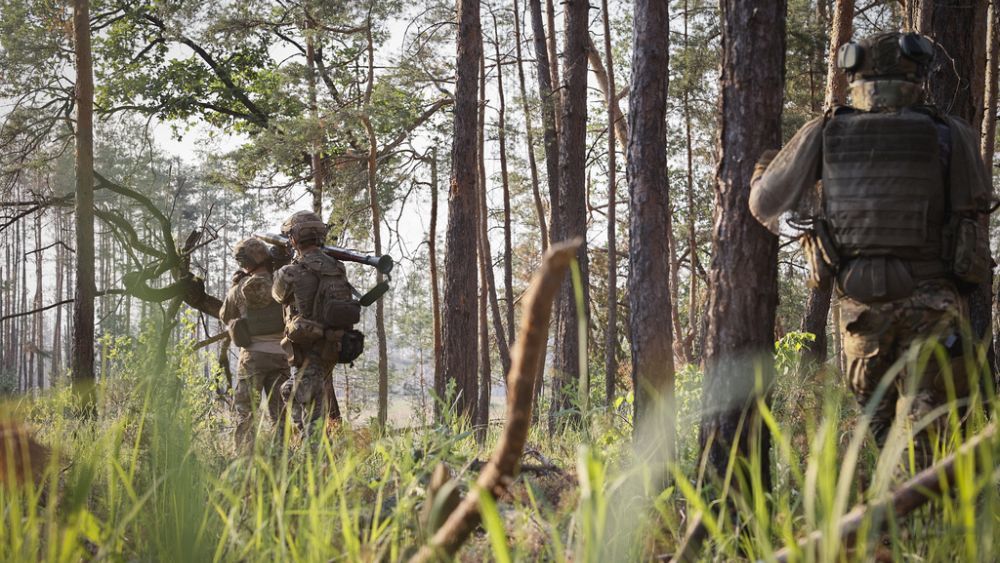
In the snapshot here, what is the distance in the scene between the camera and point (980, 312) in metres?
7.90

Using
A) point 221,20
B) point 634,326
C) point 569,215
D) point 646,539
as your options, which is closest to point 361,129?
point 221,20

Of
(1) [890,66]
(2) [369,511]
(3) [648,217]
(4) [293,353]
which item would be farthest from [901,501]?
(4) [293,353]

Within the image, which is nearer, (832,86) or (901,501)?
(901,501)

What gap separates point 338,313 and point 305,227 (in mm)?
751

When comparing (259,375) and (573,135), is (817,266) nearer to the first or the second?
(259,375)

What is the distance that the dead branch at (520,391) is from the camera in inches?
56.3

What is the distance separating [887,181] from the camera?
398 centimetres

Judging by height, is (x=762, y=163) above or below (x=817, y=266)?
above

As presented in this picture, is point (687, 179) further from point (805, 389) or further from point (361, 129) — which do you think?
point (805, 389)

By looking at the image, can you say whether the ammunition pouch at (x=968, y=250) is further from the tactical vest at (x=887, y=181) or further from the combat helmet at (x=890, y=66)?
the combat helmet at (x=890, y=66)

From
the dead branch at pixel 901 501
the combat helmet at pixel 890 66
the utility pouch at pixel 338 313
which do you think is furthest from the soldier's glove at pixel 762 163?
the utility pouch at pixel 338 313

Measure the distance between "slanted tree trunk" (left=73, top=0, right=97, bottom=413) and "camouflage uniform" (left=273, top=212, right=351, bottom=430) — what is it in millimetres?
4686

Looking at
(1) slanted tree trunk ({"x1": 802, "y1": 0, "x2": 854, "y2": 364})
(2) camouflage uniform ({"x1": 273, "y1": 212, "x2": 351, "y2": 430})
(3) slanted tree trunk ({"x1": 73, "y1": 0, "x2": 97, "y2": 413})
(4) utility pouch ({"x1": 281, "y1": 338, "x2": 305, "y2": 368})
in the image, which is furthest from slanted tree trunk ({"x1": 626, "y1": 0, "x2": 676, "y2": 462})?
(3) slanted tree trunk ({"x1": 73, "y1": 0, "x2": 97, "y2": 413})

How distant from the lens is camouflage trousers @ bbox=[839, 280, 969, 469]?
388 cm
